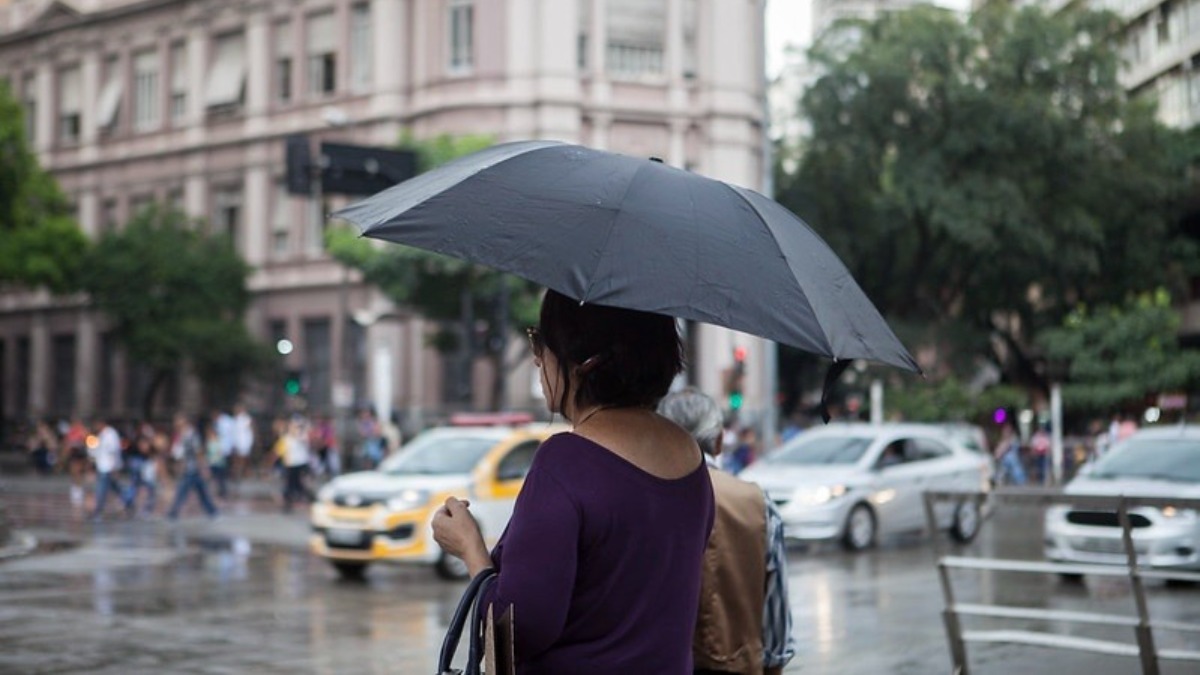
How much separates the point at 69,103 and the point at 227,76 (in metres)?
8.15

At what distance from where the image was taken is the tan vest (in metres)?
4.84

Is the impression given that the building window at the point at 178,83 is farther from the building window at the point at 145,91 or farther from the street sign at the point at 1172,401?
the street sign at the point at 1172,401

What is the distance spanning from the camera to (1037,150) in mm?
46812

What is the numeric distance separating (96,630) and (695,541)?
33.4ft

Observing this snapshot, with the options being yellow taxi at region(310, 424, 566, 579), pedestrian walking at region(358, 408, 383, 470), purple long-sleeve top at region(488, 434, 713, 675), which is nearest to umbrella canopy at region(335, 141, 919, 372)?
purple long-sleeve top at region(488, 434, 713, 675)

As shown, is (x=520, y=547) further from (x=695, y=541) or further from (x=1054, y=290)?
(x=1054, y=290)

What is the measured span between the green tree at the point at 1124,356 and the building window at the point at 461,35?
17783mm

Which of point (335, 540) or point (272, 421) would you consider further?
point (272, 421)

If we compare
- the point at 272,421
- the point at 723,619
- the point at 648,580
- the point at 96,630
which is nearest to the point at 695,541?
the point at 648,580

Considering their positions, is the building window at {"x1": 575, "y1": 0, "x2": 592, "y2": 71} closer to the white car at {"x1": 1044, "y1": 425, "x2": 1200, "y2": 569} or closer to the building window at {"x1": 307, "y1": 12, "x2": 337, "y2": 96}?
the building window at {"x1": 307, "y1": 12, "x2": 337, "y2": 96}

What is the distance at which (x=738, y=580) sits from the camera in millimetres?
4973

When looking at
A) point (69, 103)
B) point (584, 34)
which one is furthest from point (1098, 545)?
point (69, 103)

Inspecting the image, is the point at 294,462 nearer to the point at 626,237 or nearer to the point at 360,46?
the point at 360,46

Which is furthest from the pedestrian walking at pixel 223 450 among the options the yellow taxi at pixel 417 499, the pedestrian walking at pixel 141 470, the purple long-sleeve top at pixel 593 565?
the purple long-sleeve top at pixel 593 565
